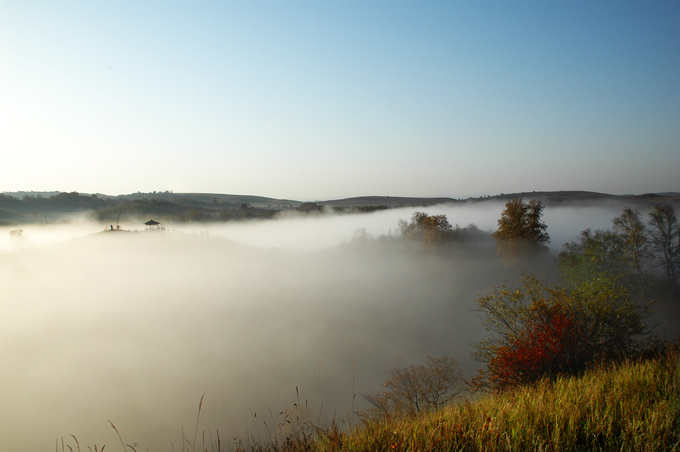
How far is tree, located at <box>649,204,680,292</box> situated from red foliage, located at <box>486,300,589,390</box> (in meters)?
30.3

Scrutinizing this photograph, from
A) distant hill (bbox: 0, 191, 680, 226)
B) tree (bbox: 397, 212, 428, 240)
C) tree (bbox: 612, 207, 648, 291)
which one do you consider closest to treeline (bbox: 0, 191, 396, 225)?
distant hill (bbox: 0, 191, 680, 226)

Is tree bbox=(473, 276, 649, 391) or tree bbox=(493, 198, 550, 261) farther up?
tree bbox=(493, 198, 550, 261)

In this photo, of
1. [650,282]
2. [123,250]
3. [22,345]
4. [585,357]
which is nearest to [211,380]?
[22,345]

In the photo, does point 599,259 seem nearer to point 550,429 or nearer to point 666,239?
point 666,239

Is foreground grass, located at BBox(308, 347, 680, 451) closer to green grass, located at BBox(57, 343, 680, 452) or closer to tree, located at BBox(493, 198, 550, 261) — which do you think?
green grass, located at BBox(57, 343, 680, 452)

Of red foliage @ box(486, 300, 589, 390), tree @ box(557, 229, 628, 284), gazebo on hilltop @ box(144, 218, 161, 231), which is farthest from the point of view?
gazebo on hilltop @ box(144, 218, 161, 231)

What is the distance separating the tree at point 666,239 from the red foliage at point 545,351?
3030 cm

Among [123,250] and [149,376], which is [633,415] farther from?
[123,250]

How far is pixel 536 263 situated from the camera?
52.3 meters

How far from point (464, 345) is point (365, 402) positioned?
710 inches

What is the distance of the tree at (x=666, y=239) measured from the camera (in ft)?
129

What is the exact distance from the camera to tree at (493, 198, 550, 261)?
50.2 metres

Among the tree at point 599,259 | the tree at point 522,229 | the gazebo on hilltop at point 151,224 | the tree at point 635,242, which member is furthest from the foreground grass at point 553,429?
the gazebo on hilltop at point 151,224

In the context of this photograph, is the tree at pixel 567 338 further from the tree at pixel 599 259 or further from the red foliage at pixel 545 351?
the tree at pixel 599 259
